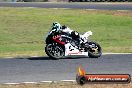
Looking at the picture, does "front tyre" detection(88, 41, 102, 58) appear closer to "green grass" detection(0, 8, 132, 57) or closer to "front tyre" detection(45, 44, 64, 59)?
"front tyre" detection(45, 44, 64, 59)

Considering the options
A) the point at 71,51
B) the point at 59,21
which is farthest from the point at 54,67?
the point at 59,21

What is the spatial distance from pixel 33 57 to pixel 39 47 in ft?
19.0

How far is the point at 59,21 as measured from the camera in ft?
126

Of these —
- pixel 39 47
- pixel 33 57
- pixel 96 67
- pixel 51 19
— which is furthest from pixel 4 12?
pixel 96 67

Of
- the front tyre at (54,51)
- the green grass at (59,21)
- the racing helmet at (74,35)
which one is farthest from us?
the green grass at (59,21)

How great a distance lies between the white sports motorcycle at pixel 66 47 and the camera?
19.7m

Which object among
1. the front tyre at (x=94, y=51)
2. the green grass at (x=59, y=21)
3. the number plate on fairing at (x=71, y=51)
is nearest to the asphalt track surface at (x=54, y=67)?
the front tyre at (x=94, y=51)

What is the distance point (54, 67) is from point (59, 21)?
2125 centimetres

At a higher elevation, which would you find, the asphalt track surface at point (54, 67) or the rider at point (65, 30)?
the rider at point (65, 30)

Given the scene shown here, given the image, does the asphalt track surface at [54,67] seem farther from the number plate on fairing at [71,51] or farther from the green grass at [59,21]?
the green grass at [59,21]

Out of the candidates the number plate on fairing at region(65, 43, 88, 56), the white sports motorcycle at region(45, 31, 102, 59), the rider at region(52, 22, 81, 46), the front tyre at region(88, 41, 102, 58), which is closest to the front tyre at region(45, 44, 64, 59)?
the white sports motorcycle at region(45, 31, 102, 59)

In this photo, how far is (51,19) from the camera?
128 ft

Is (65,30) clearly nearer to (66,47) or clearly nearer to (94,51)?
(66,47)

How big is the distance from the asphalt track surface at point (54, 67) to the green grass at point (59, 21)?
13.1 feet
